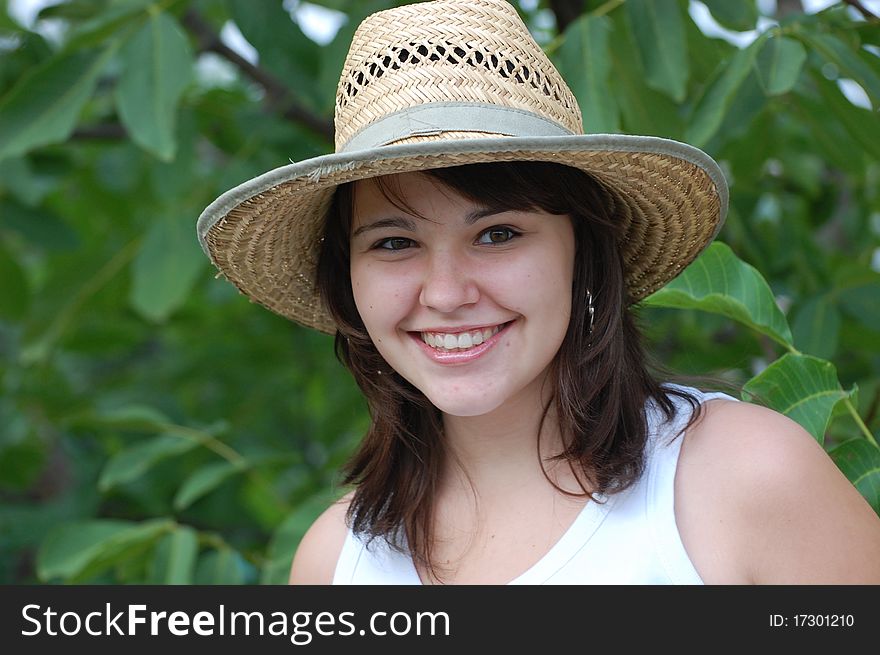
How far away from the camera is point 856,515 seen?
1.22 meters

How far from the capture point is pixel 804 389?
1394 millimetres

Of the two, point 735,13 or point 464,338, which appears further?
point 735,13

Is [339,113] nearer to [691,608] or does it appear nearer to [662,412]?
[662,412]

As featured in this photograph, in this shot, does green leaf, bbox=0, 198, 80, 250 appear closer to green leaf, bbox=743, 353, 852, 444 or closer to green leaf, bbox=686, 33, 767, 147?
green leaf, bbox=686, 33, 767, 147

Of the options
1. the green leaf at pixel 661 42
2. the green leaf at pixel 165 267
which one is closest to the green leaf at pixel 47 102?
the green leaf at pixel 165 267

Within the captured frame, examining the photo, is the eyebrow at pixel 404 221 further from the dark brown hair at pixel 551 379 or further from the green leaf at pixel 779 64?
the green leaf at pixel 779 64

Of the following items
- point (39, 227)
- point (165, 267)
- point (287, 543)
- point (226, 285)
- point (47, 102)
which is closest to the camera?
point (47, 102)

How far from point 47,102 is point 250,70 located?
596mm

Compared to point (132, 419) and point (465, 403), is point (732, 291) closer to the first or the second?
point (465, 403)

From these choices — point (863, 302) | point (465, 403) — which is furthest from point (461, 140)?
point (863, 302)

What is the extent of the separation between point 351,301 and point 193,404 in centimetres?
172

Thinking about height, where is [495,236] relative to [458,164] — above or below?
below

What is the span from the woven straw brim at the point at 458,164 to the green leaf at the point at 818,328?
526mm

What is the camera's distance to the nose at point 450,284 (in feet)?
4.17
